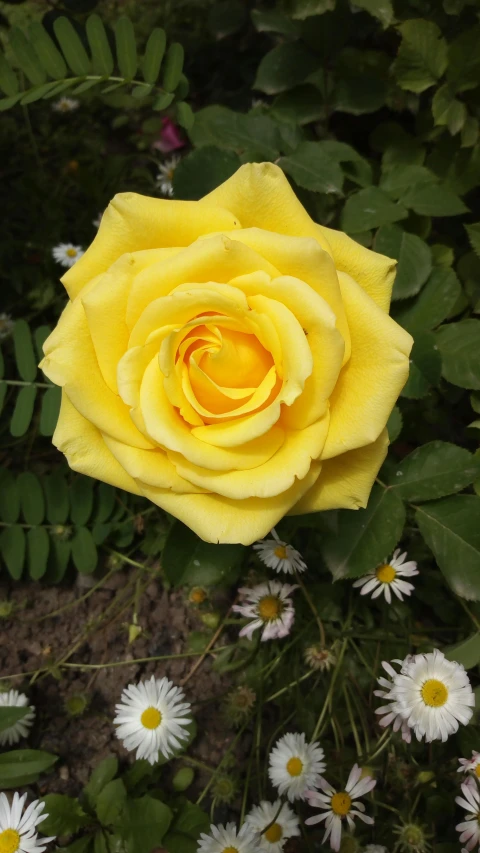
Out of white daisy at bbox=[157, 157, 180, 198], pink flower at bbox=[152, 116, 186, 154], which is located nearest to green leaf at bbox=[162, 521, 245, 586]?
white daisy at bbox=[157, 157, 180, 198]

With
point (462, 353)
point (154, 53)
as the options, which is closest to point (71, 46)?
point (154, 53)

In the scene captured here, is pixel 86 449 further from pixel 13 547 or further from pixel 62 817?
pixel 62 817

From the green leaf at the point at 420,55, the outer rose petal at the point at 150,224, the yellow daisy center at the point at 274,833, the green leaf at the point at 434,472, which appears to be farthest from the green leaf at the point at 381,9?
the yellow daisy center at the point at 274,833

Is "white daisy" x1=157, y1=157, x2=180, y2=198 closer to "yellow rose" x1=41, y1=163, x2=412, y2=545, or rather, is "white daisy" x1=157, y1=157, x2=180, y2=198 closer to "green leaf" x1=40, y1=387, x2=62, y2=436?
"green leaf" x1=40, y1=387, x2=62, y2=436

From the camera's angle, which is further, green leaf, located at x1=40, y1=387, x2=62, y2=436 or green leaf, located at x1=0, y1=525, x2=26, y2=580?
green leaf, located at x1=0, y1=525, x2=26, y2=580

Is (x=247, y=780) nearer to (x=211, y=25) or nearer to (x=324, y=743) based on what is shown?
(x=324, y=743)

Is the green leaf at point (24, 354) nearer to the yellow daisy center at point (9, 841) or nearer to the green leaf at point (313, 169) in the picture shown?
the green leaf at point (313, 169)

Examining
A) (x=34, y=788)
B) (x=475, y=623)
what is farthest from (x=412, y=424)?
(x=34, y=788)
